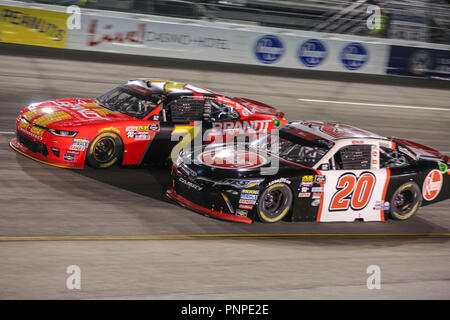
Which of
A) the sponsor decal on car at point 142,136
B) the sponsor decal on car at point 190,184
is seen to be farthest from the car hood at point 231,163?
the sponsor decal on car at point 142,136

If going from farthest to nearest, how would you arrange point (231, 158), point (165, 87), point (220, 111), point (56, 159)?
1. point (220, 111)
2. point (165, 87)
3. point (56, 159)
4. point (231, 158)

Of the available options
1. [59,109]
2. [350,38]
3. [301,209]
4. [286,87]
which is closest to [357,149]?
[301,209]

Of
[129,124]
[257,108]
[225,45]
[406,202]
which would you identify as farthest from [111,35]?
[406,202]

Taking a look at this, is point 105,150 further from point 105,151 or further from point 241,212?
point 241,212

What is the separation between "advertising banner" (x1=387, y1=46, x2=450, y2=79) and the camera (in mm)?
20750

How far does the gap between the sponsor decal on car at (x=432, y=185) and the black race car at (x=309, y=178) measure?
2 centimetres

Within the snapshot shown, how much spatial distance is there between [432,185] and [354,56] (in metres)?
12.1

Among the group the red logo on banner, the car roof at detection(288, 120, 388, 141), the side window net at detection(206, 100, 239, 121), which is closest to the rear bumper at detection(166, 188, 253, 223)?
the car roof at detection(288, 120, 388, 141)

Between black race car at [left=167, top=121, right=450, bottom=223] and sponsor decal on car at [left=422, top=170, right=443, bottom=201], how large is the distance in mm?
16

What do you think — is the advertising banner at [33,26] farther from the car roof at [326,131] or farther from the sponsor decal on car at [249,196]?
the sponsor decal on car at [249,196]

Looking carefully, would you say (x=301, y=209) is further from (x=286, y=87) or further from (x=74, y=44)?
(x=74, y=44)

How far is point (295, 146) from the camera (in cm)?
821

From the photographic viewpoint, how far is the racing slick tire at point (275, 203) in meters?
7.57

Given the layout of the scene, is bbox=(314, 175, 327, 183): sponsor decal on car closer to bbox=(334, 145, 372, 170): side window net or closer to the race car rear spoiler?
bbox=(334, 145, 372, 170): side window net
